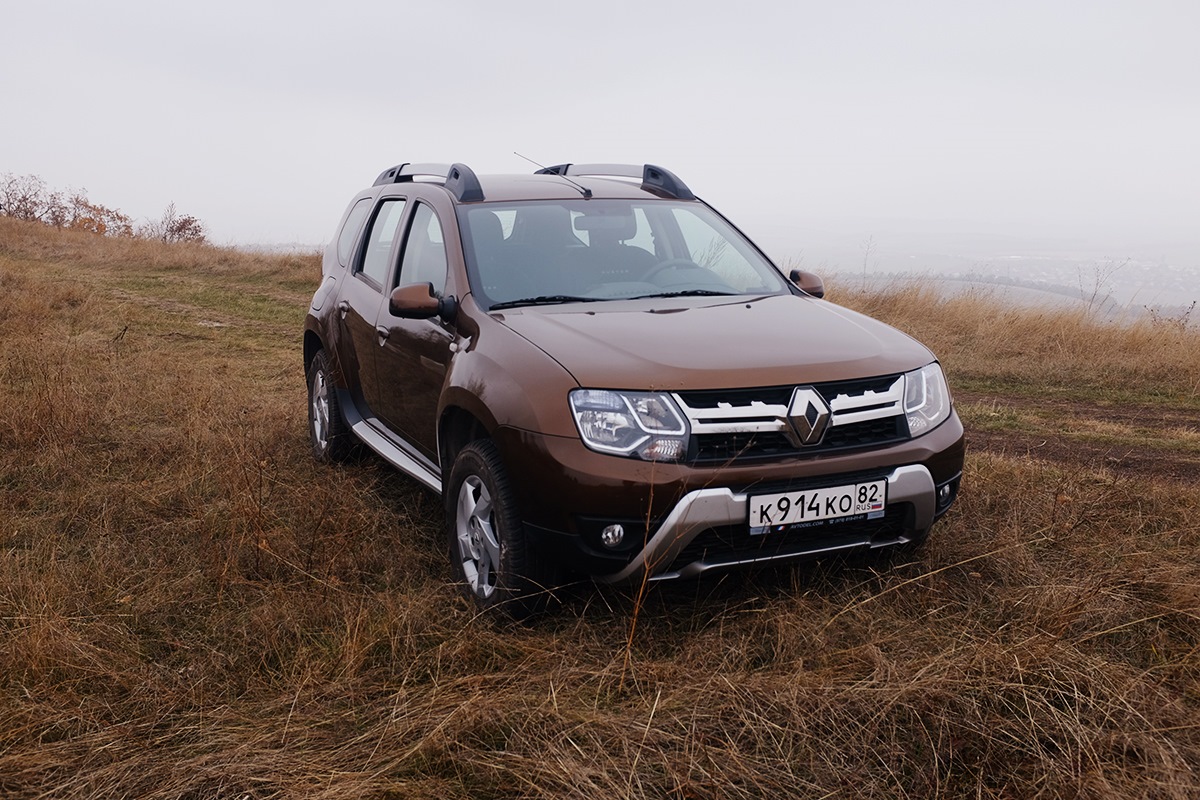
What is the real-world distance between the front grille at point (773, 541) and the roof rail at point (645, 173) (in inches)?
85.9

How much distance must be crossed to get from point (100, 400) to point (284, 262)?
11942 millimetres

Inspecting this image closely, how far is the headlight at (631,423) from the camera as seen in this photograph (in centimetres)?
323

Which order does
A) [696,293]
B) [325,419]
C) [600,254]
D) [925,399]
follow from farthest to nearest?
[325,419], [600,254], [696,293], [925,399]

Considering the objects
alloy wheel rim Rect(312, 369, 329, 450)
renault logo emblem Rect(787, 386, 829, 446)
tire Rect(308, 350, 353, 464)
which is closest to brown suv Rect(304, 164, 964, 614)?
renault logo emblem Rect(787, 386, 829, 446)

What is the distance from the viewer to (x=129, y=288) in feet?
53.1

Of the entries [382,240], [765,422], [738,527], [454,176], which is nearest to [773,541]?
[738,527]

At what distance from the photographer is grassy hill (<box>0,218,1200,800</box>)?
2.61 meters

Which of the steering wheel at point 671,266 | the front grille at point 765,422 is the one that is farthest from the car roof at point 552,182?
the front grille at point 765,422

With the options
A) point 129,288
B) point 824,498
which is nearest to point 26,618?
point 824,498

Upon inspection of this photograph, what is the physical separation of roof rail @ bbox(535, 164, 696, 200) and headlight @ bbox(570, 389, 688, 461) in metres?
2.08

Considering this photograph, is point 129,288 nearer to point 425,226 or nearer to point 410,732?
point 425,226

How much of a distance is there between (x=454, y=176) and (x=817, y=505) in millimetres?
2370

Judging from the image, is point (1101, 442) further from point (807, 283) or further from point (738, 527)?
point (738, 527)

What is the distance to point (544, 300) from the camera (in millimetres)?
4129
